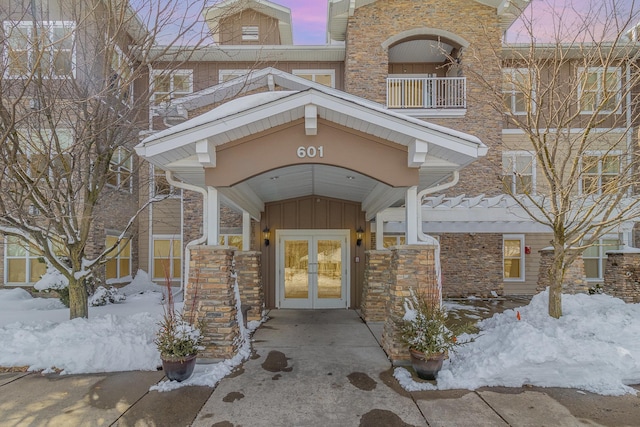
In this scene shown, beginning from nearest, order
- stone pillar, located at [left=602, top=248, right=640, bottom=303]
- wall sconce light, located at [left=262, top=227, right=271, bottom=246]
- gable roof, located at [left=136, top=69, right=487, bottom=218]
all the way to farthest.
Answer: gable roof, located at [left=136, top=69, right=487, bottom=218]
stone pillar, located at [left=602, top=248, right=640, bottom=303]
wall sconce light, located at [left=262, top=227, right=271, bottom=246]

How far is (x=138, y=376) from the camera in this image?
511 centimetres

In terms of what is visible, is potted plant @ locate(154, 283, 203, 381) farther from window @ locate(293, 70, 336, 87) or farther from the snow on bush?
window @ locate(293, 70, 336, 87)

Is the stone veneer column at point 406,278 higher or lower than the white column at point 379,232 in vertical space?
lower

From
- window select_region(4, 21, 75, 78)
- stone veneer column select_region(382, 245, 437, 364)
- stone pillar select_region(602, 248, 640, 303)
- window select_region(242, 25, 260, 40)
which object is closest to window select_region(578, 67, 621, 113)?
stone veneer column select_region(382, 245, 437, 364)

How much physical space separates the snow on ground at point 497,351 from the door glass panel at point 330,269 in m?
4.09

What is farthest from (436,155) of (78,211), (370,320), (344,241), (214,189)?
(78,211)

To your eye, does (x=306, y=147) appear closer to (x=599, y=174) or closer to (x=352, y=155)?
(x=352, y=155)

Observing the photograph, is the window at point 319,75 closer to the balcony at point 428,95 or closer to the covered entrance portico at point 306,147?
the balcony at point 428,95

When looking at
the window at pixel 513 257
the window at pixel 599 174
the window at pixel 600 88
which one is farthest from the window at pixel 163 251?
the window at pixel 600 88

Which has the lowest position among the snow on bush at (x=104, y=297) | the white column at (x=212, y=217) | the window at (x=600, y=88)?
the snow on bush at (x=104, y=297)

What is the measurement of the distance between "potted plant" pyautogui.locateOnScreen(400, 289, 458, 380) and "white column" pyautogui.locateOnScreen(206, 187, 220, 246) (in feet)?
10.5

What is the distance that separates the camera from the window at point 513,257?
43.1 ft

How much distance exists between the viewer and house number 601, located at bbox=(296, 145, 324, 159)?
5.54m

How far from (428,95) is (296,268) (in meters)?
7.46
